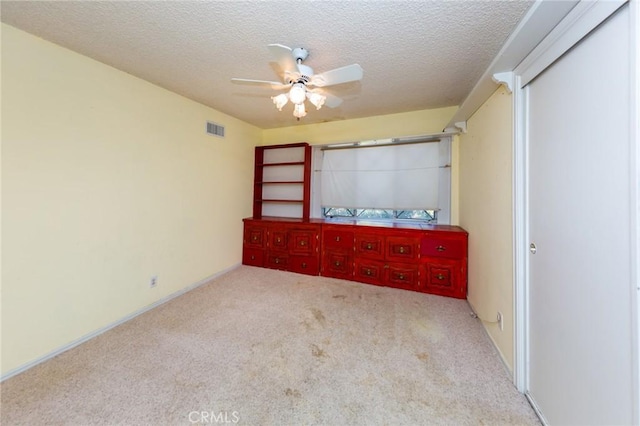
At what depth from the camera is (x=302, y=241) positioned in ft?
11.5

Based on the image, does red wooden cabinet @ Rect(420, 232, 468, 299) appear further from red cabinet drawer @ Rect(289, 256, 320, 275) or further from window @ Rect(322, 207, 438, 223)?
red cabinet drawer @ Rect(289, 256, 320, 275)

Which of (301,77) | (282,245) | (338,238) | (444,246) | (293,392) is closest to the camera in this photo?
(293,392)

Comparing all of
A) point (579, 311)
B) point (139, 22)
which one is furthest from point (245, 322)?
point (139, 22)

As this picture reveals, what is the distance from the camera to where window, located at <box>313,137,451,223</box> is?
3.22 meters

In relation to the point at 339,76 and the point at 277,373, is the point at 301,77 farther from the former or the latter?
the point at 277,373

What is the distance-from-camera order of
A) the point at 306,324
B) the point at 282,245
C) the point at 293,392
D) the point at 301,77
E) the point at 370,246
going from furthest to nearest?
1. the point at 282,245
2. the point at 370,246
3. the point at 306,324
4. the point at 301,77
5. the point at 293,392

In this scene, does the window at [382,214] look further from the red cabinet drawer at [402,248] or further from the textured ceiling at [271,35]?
the textured ceiling at [271,35]

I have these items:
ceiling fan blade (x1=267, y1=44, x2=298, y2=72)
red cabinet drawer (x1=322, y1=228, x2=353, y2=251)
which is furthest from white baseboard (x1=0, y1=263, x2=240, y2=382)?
ceiling fan blade (x1=267, y1=44, x2=298, y2=72)

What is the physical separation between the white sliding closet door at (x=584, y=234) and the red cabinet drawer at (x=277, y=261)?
2843 millimetres

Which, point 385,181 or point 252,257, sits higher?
point 385,181

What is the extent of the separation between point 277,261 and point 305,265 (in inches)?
18.7

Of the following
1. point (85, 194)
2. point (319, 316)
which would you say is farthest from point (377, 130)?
point (85, 194)

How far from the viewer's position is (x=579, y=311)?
3.51ft

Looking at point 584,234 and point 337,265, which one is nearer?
A: point 584,234
